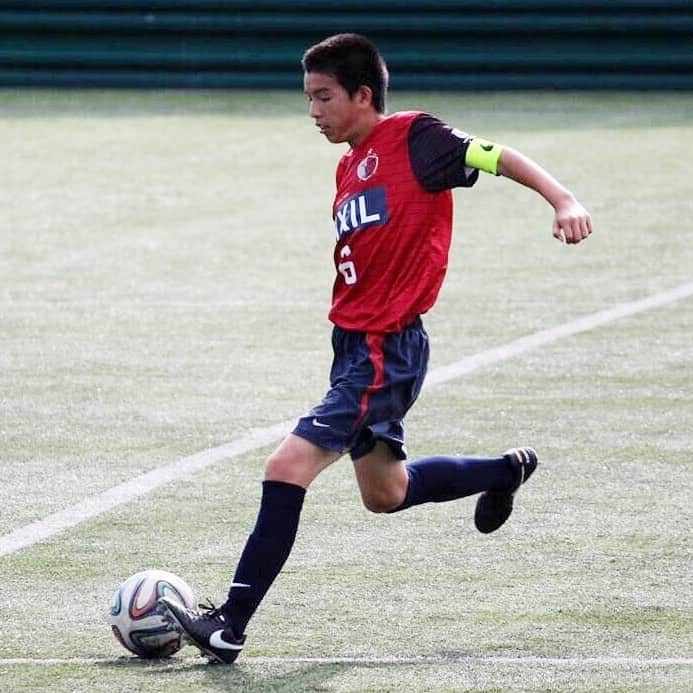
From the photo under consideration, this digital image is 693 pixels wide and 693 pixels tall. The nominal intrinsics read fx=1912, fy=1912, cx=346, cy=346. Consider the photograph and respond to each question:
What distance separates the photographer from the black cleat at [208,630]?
540 centimetres

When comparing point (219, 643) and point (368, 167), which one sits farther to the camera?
point (368, 167)

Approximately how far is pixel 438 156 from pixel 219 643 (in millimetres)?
1661

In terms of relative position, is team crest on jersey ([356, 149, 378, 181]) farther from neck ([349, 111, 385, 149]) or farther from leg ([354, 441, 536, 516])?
leg ([354, 441, 536, 516])

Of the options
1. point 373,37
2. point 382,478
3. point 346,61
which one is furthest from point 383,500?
→ point 373,37

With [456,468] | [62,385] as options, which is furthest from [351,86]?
[62,385]

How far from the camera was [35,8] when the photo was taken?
2269 cm

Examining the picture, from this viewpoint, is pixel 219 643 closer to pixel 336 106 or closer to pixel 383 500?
pixel 383 500

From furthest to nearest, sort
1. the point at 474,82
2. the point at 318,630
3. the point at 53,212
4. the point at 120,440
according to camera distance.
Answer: the point at 474,82 < the point at 53,212 < the point at 120,440 < the point at 318,630

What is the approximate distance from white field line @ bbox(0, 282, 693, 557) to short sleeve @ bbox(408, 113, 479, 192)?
2.01m

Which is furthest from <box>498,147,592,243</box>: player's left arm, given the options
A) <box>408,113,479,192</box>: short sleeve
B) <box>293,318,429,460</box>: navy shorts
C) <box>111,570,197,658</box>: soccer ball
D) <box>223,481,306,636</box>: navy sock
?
<box>111,570,197,658</box>: soccer ball

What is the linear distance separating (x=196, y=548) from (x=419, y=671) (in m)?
1.61

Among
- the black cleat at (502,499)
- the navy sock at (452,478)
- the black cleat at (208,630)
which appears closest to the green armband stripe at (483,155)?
the navy sock at (452,478)

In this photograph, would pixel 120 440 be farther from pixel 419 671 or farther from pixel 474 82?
pixel 474 82

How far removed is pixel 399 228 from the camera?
5.94m
